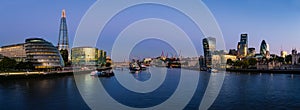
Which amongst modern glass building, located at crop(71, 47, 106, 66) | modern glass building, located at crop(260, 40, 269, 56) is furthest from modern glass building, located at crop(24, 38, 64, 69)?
modern glass building, located at crop(260, 40, 269, 56)

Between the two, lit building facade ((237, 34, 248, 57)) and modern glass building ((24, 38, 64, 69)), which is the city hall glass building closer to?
modern glass building ((24, 38, 64, 69))

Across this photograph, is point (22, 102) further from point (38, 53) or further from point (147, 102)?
point (38, 53)

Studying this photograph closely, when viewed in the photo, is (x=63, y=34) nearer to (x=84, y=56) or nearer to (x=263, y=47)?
(x=84, y=56)

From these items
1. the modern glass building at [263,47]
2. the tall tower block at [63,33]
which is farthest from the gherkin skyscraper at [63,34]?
the modern glass building at [263,47]

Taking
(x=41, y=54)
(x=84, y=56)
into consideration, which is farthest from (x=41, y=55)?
(x=84, y=56)

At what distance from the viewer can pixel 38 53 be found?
58.6m

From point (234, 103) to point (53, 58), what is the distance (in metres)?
51.1

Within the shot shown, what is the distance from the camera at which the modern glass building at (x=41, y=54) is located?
58125mm

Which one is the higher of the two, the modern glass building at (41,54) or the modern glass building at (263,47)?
the modern glass building at (263,47)

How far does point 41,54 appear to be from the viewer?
5853cm

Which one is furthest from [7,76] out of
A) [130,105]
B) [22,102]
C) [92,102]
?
[130,105]

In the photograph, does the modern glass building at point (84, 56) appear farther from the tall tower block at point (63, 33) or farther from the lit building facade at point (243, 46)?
the lit building facade at point (243, 46)

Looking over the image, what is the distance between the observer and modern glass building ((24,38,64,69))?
58125 mm

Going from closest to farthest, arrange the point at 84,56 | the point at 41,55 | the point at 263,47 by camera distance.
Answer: the point at 41,55 → the point at 84,56 → the point at 263,47
